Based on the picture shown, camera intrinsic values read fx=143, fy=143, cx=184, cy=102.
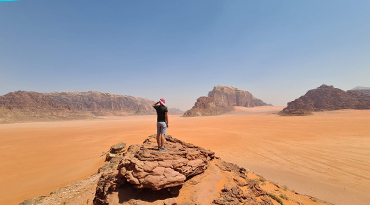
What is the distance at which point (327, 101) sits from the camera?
52312mm

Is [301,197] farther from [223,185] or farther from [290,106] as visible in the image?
[290,106]

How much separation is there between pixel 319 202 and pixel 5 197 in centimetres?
1212

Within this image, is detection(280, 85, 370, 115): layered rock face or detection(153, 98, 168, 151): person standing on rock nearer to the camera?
detection(153, 98, 168, 151): person standing on rock

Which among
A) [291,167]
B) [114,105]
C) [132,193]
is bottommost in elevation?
[291,167]

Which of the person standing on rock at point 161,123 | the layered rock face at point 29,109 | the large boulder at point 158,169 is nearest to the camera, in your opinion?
the large boulder at point 158,169

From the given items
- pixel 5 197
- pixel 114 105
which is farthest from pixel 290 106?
pixel 114 105

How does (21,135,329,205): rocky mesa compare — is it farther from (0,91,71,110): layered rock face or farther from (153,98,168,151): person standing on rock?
(0,91,71,110): layered rock face

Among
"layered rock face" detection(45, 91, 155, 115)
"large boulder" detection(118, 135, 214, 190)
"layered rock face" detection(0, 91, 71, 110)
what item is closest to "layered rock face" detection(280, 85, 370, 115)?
"large boulder" detection(118, 135, 214, 190)

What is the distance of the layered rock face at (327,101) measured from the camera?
47.2 meters

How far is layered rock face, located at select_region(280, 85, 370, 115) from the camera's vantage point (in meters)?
47.2

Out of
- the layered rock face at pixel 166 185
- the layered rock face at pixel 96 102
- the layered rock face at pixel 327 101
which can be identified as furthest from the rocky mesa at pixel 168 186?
the layered rock face at pixel 96 102

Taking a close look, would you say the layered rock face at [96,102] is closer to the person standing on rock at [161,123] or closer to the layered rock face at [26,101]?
the layered rock face at [26,101]

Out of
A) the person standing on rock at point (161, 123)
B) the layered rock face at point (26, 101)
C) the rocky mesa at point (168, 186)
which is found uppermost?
the layered rock face at point (26, 101)

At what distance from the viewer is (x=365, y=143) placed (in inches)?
472
